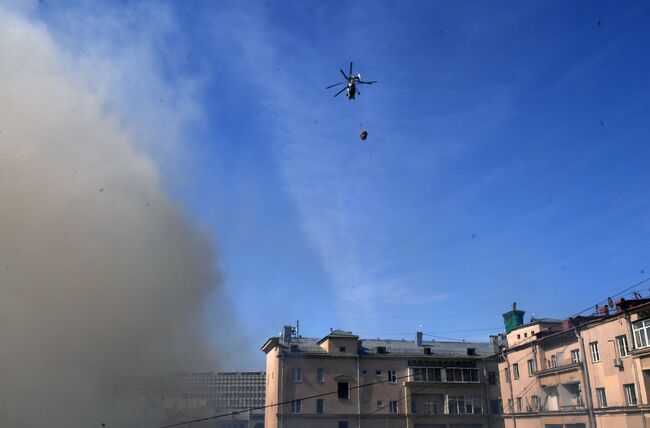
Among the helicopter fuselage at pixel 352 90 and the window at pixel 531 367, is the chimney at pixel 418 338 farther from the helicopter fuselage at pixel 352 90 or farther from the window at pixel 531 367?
Result: the helicopter fuselage at pixel 352 90

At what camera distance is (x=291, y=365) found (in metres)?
66.8

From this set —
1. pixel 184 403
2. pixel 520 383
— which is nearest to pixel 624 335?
pixel 520 383

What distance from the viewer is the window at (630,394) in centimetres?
4031

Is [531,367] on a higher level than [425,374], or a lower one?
lower

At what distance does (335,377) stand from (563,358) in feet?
90.2

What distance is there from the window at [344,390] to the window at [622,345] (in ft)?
111

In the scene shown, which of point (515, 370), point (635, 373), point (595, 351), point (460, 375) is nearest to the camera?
point (635, 373)

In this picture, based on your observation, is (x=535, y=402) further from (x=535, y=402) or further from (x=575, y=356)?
(x=575, y=356)

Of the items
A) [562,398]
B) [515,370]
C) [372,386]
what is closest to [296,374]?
[372,386]

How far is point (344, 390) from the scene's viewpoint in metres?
67.1

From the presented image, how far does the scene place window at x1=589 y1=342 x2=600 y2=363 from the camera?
4500 centimetres

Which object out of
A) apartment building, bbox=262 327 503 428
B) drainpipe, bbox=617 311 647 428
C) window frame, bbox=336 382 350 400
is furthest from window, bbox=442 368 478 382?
drainpipe, bbox=617 311 647 428

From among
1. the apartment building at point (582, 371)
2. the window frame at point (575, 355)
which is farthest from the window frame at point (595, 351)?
the window frame at point (575, 355)

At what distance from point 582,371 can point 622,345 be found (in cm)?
586
